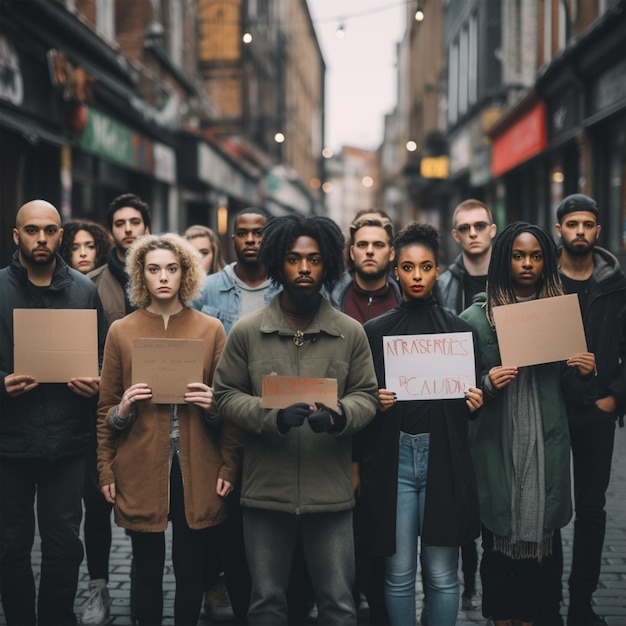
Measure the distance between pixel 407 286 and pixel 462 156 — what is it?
71.4 feet

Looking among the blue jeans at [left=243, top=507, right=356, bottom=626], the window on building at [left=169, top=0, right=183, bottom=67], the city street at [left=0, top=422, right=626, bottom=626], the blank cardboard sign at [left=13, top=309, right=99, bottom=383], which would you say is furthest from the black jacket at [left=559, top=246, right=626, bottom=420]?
the window on building at [left=169, top=0, right=183, bottom=67]

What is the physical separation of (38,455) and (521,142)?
14.4 m

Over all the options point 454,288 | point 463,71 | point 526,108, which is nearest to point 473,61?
point 463,71

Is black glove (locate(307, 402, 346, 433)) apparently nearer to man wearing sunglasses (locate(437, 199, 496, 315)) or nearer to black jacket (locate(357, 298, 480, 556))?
black jacket (locate(357, 298, 480, 556))

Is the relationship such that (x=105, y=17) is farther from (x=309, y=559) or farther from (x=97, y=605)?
(x=309, y=559)

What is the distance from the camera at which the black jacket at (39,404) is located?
4395mm

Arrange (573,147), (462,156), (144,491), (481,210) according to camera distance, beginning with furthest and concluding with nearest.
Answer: (462,156), (573,147), (481,210), (144,491)

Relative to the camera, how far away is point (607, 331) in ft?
15.7

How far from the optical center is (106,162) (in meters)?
14.7

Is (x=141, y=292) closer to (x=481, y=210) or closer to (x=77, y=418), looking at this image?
(x=77, y=418)

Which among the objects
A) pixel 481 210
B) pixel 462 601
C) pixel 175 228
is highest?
pixel 175 228

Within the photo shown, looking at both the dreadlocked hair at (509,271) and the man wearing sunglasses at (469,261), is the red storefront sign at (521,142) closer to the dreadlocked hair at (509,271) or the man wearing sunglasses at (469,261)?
the man wearing sunglasses at (469,261)

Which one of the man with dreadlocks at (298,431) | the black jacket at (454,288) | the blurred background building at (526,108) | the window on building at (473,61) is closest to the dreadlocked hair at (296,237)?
the man with dreadlocks at (298,431)

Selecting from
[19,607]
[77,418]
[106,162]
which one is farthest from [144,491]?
[106,162]
